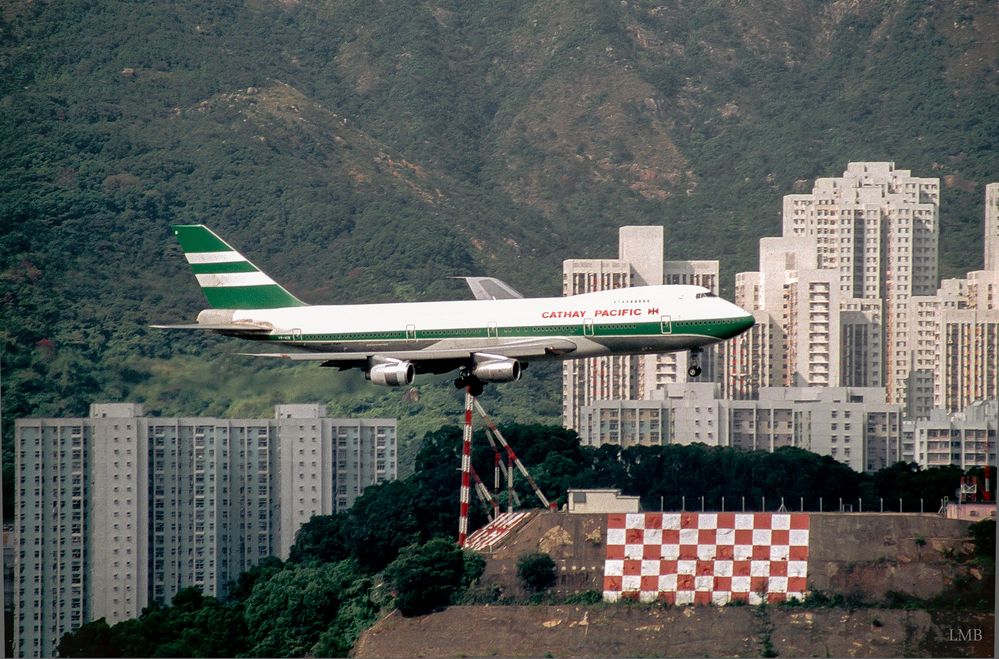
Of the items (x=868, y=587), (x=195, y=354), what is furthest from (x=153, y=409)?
(x=868, y=587)

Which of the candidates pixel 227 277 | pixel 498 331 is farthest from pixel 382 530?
pixel 498 331

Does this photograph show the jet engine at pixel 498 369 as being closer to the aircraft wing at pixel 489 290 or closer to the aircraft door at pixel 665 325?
the aircraft door at pixel 665 325

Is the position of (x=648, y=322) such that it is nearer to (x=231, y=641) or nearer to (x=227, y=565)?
(x=231, y=641)

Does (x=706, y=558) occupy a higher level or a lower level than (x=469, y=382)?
lower

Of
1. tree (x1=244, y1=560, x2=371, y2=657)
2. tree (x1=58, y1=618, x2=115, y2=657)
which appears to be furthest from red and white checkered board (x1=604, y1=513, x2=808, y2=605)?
tree (x1=58, y1=618, x2=115, y2=657)

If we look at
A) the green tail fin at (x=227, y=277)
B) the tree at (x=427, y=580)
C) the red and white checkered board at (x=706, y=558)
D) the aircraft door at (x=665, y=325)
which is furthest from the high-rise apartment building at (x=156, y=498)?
the aircraft door at (x=665, y=325)

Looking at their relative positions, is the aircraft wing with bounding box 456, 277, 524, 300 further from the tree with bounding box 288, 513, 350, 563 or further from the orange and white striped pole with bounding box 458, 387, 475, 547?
the tree with bounding box 288, 513, 350, 563

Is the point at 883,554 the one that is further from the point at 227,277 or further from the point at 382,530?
the point at 227,277
